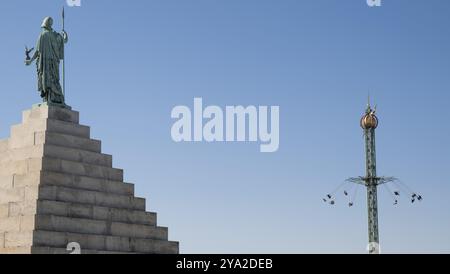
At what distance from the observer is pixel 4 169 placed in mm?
44969

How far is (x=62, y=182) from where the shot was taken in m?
43.0

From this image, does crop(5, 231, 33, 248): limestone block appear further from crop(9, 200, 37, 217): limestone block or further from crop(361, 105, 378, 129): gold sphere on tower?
crop(361, 105, 378, 129): gold sphere on tower

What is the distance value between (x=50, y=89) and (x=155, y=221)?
28.7ft

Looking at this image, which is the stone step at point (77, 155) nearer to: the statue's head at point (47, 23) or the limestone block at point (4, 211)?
the limestone block at point (4, 211)

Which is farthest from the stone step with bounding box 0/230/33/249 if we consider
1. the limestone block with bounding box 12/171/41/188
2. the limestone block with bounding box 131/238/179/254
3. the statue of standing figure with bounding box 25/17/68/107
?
the statue of standing figure with bounding box 25/17/68/107

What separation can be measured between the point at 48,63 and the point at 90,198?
25.3ft

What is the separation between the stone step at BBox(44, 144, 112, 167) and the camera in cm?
4369

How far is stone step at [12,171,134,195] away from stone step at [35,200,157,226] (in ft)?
3.78

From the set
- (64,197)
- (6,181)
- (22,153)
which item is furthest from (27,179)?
(22,153)
